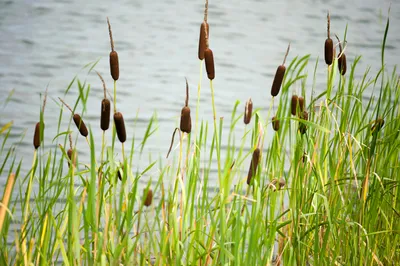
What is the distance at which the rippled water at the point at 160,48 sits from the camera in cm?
660

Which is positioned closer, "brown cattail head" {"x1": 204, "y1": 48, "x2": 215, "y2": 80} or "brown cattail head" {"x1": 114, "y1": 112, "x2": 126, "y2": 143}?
"brown cattail head" {"x1": 114, "y1": 112, "x2": 126, "y2": 143}

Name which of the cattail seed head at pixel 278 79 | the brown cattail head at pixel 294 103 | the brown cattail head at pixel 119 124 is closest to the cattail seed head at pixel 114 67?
the brown cattail head at pixel 119 124

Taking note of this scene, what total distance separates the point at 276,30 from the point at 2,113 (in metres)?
5.40

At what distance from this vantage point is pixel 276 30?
10.5 m

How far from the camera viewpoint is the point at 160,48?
30.9ft

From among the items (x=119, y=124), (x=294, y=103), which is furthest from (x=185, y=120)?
(x=294, y=103)

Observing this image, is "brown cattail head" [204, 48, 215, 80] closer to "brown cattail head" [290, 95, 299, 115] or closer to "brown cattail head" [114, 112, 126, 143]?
"brown cattail head" [114, 112, 126, 143]

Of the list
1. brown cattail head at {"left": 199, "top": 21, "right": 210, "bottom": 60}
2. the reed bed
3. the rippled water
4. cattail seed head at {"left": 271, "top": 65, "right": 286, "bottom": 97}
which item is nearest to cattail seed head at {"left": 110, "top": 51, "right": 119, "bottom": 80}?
the reed bed

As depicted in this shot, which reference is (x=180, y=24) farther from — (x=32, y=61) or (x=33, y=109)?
(x=33, y=109)

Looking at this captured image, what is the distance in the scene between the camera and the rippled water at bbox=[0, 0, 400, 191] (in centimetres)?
660

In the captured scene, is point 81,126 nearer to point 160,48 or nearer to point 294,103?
point 294,103

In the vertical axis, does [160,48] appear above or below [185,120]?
below

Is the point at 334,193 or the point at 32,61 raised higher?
the point at 334,193

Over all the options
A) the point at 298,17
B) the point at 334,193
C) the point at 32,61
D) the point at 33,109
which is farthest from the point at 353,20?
the point at 334,193
